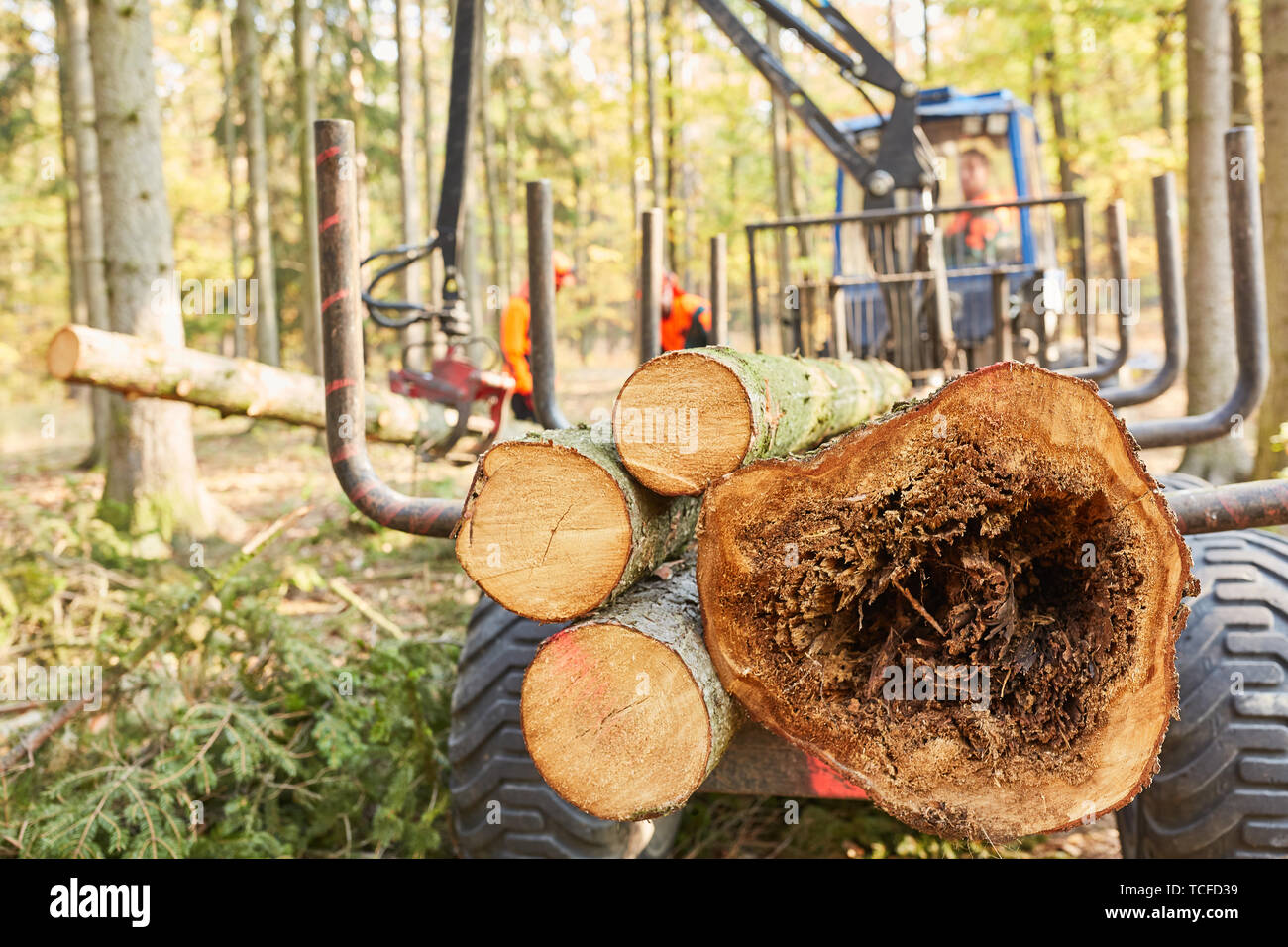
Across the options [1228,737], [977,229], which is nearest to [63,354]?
[1228,737]

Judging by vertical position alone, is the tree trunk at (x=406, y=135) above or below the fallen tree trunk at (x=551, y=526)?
above

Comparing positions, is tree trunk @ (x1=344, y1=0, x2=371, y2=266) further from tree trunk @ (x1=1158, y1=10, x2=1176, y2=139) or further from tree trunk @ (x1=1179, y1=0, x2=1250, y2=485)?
tree trunk @ (x1=1179, y1=0, x2=1250, y2=485)

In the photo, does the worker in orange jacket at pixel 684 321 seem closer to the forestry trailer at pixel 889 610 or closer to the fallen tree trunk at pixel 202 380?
the fallen tree trunk at pixel 202 380

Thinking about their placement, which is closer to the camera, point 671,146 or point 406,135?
point 406,135

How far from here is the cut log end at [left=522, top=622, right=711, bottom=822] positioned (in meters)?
1.79

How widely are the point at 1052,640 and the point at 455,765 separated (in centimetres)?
156

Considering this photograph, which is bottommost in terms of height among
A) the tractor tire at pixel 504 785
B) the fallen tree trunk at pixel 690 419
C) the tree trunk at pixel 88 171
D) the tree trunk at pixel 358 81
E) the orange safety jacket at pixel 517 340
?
the tractor tire at pixel 504 785

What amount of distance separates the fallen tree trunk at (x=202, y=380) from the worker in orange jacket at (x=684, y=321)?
152 centimetres

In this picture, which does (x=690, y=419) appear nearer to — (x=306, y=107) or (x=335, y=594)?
(x=335, y=594)

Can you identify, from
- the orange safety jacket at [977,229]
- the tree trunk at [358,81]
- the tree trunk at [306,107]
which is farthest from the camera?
the tree trunk at [358,81]

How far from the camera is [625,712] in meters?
1.82

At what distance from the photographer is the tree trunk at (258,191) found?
12.3 m

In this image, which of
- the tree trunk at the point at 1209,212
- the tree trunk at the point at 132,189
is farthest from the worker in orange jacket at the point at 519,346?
the tree trunk at the point at 1209,212

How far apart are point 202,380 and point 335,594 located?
1.77 meters
